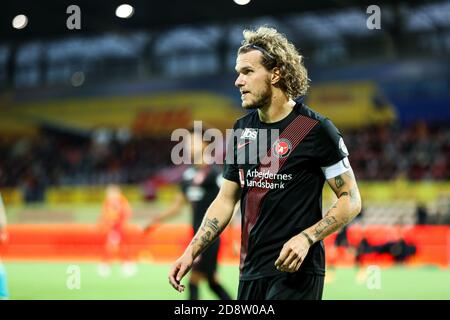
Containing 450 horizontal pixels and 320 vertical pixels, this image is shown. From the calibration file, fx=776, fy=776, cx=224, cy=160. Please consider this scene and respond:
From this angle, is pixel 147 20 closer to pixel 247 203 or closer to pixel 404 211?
pixel 404 211

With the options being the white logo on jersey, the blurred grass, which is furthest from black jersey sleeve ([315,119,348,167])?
the blurred grass

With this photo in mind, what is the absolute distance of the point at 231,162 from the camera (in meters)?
5.20

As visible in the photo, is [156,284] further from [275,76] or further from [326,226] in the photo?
[326,226]

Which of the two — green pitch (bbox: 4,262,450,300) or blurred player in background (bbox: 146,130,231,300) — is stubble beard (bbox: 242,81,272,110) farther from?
green pitch (bbox: 4,262,450,300)

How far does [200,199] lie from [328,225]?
5.23 meters

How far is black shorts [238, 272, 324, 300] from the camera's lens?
473 cm

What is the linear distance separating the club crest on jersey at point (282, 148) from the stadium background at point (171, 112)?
42.6ft

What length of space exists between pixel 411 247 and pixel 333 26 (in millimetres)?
21105

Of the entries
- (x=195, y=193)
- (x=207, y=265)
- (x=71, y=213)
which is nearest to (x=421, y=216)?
(x=71, y=213)

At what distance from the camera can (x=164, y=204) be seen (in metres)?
31.3

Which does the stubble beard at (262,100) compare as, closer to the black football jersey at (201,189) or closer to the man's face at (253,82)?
the man's face at (253,82)

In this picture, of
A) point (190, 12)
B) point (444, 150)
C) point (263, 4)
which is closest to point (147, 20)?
point (190, 12)

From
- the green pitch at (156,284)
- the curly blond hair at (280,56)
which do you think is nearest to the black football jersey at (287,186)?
the curly blond hair at (280,56)

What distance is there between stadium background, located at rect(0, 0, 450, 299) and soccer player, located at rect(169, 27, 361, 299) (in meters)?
12.9
